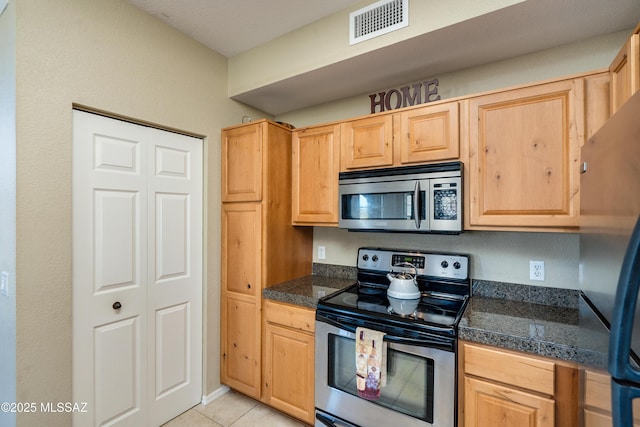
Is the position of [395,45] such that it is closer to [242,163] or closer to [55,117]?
[242,163]

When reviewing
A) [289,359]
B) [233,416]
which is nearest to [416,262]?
[289,359]

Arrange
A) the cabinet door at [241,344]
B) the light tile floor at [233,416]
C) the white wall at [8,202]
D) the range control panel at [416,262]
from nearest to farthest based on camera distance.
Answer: the white wall at [8,202]
the range control panel at [416,262]
the light tile floor at [233,416]
the cabinet door at [241,344]

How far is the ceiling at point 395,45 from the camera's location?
58.0 inches

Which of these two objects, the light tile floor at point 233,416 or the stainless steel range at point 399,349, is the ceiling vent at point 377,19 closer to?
the stainless steel range at point 399,349

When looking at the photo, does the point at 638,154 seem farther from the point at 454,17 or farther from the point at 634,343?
the point at 454,17

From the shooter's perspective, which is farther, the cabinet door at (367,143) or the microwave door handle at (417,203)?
the cabinet door at (367,143)

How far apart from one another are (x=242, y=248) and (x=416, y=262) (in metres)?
1.32

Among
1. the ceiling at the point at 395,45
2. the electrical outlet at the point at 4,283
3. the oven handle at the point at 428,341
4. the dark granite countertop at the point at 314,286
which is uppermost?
the ceiling at the point at 395,45

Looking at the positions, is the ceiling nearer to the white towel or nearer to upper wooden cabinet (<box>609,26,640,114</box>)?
upper wooden cabinet (<box>609,26,640,114</box>)

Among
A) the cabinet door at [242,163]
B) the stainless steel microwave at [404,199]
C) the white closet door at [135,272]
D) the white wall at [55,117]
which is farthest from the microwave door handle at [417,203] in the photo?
the white wall at [55,117]

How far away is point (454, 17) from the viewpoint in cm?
154

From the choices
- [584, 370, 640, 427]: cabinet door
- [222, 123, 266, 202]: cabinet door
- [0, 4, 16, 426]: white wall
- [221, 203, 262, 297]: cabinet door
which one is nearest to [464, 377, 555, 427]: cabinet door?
[584, 370, 640, 427]: cabinet door

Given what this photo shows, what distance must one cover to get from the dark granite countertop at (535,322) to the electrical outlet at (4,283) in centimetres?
229

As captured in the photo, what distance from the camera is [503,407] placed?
133 cm
